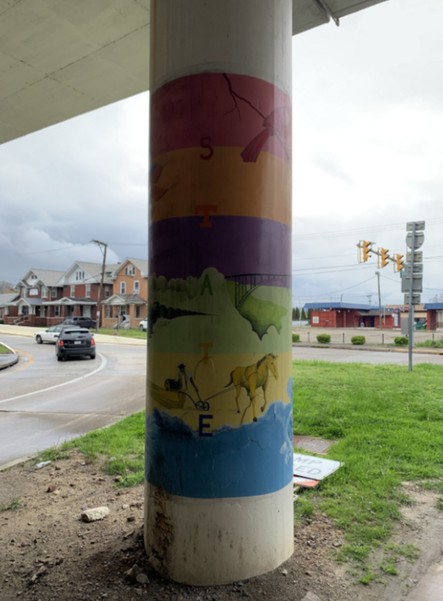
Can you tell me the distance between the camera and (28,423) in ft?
26.9

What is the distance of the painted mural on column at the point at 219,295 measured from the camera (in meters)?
3.09

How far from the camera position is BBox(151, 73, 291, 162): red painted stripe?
10.4ft

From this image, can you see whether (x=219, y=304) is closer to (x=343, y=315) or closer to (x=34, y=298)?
(x=343, y=315)

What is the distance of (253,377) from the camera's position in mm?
3139

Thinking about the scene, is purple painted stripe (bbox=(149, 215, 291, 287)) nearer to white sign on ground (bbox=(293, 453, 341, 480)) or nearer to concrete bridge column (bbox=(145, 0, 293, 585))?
concrete bridge column (bbox=(145, 0, 293, 585))

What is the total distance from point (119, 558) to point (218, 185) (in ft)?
9.48

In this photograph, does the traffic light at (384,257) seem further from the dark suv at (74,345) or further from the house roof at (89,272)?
the house roof at (89,272)

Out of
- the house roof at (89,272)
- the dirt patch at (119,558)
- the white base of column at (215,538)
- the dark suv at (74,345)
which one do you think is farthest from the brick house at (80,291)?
the white base of column at (215,538)

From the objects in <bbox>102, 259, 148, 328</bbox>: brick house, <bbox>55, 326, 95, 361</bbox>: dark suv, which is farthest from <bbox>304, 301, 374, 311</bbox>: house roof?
<bbox>55, 326, 95, 361</bbox>: dark suv

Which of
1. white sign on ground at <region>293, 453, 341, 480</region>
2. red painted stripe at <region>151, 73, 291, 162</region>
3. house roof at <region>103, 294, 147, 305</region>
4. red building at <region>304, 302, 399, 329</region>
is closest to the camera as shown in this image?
red painted stripe at <region>151, 73, 291, 162</region>

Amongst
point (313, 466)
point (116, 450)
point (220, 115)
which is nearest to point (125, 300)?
point (116, 450)

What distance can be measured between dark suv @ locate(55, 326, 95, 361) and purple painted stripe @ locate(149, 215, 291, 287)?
18558mm

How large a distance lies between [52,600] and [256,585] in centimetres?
134

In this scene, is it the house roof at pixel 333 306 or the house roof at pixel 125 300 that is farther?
the house roof at pixel 333 306
